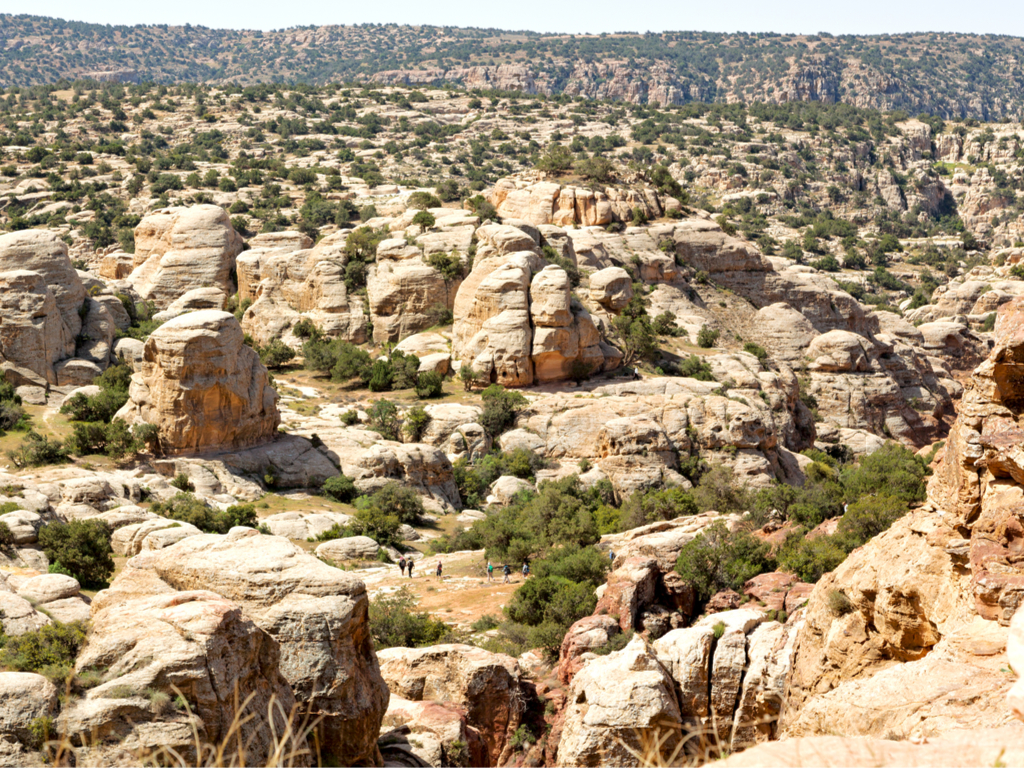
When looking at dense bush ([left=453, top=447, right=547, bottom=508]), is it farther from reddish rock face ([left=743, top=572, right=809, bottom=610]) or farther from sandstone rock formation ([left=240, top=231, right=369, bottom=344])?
reddish rock face ([left=743, top=572, right=809, bottom=610])

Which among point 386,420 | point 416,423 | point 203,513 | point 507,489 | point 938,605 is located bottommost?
point 507,489

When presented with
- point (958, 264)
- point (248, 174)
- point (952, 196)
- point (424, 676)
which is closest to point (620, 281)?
point (424, 676)

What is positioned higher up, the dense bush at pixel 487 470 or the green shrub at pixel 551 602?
the green shrub at pixel 551 602

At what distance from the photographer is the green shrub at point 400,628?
2406 cm

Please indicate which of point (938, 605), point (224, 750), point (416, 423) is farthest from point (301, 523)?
point (938, 605)

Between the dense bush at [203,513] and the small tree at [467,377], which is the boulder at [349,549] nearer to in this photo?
the dense bush at [203,513]

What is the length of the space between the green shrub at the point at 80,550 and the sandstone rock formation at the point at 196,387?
38.8ft

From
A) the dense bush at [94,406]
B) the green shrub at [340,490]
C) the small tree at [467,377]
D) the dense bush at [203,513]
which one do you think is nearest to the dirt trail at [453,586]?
the dense bush at [203,513]

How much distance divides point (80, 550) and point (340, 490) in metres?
14.0

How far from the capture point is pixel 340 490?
3747 centimetres

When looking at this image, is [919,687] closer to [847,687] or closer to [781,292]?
[847,687]

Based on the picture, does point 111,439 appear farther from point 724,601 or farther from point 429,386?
point 724,601

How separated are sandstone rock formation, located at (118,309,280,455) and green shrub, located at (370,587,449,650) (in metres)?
14.3

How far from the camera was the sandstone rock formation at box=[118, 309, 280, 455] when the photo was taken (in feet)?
119
